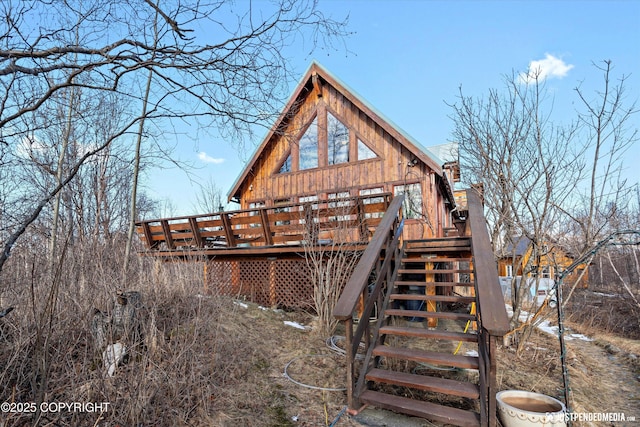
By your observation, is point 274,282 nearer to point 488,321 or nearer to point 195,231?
point 195,231

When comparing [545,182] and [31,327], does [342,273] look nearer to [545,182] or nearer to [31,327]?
[545,182]

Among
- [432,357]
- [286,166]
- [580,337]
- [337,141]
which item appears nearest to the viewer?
[432,357]

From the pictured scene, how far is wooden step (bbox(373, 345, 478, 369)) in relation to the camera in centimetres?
303

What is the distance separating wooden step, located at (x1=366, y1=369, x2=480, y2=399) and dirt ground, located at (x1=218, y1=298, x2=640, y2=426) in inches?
12.6

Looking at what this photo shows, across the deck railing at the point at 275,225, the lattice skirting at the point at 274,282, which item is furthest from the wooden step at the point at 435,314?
the lattice skirting at the point at 274,282

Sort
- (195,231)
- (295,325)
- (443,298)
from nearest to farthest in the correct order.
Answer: (443,298), (295,325), (195,231)

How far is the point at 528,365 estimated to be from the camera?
4.38 metres

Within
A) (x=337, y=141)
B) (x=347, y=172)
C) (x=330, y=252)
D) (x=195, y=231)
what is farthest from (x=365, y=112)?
(x=195, y=231)

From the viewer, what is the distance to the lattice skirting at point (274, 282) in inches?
281

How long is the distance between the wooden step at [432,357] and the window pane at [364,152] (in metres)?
7.27

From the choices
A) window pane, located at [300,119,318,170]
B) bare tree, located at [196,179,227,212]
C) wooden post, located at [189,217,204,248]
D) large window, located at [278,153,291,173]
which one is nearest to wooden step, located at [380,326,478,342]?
wooden post, located at [189,217,204,248]

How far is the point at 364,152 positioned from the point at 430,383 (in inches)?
311

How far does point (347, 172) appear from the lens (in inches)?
404

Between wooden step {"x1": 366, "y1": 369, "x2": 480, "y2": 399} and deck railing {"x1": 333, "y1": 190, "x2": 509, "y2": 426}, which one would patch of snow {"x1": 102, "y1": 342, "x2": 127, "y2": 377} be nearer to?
deck railing {"x1": 333, "y1": 190, "x2": 509, "y2": 426}
